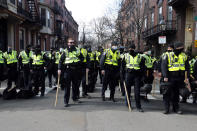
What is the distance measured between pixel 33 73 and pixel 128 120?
4.83 meters

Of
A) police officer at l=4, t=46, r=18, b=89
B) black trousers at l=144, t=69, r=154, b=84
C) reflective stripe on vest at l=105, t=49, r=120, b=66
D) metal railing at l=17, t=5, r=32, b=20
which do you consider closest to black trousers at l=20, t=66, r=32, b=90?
police officer at l=4, t=46, r=18, b=89

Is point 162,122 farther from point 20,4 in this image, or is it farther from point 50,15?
point 50,15

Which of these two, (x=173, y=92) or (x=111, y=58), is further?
(x=111, y=58)

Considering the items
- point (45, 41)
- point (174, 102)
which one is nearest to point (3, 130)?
point (174, 102)

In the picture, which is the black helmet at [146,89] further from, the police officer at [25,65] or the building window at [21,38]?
the building window at [21,38]

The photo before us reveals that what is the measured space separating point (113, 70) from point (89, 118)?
9.34 ft

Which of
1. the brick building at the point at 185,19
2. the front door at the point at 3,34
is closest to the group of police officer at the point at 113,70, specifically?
the front door at the point at 3,34

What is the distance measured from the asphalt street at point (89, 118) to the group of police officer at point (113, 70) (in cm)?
46

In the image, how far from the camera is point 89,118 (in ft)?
18.8

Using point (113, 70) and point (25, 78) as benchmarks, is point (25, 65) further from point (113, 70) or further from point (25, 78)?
point (113, 70)

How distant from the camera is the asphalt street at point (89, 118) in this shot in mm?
5082

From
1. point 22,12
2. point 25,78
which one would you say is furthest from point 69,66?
point 22,12

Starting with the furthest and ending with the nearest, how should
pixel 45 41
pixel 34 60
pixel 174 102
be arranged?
pixel 45 41 < pixel 34 60 < pixel 174 102

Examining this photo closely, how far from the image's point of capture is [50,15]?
112 feet
